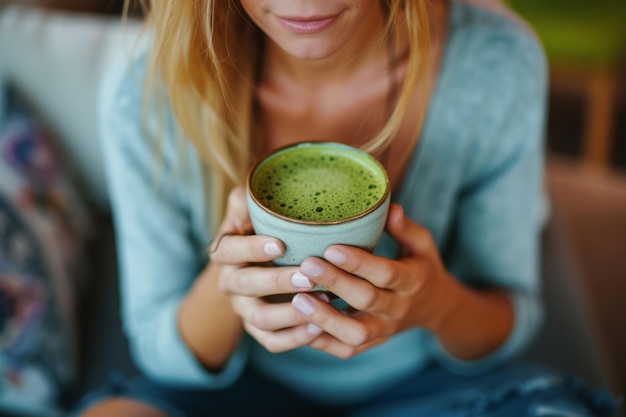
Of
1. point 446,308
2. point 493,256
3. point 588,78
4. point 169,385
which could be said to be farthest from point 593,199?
point 169,385

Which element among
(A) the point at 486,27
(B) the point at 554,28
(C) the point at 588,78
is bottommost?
(C) the point at 588,78

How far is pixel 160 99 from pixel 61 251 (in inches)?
20.3

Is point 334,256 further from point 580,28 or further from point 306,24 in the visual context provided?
point 580,28

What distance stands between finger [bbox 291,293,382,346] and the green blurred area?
6.26 feet

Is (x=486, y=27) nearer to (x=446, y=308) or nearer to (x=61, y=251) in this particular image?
(x=446, y=308)

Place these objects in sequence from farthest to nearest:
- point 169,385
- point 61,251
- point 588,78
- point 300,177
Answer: point 588,78 < point 61,251 < point 169,385 < point 300,177

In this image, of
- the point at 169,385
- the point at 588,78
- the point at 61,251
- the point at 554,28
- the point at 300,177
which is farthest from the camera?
the point at 588,78

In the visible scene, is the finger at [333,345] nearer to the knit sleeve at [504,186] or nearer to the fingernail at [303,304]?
the fingernail at [303,304]

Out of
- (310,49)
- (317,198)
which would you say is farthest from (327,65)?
(317,198)

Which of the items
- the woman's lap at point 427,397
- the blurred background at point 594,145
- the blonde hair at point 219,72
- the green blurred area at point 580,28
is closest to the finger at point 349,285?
the blonde hair at point 219,72

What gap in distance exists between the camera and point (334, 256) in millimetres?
596

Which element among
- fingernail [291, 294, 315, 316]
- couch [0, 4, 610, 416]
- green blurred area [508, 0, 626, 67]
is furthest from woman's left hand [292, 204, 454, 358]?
green blurred area [508, 0, 626, 67]

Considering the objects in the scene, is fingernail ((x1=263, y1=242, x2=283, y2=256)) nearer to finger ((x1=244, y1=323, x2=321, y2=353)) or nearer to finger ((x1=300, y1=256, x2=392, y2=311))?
finger ((x1=300, y1=256, x2=392, y2=311))

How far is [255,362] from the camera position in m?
1.07
